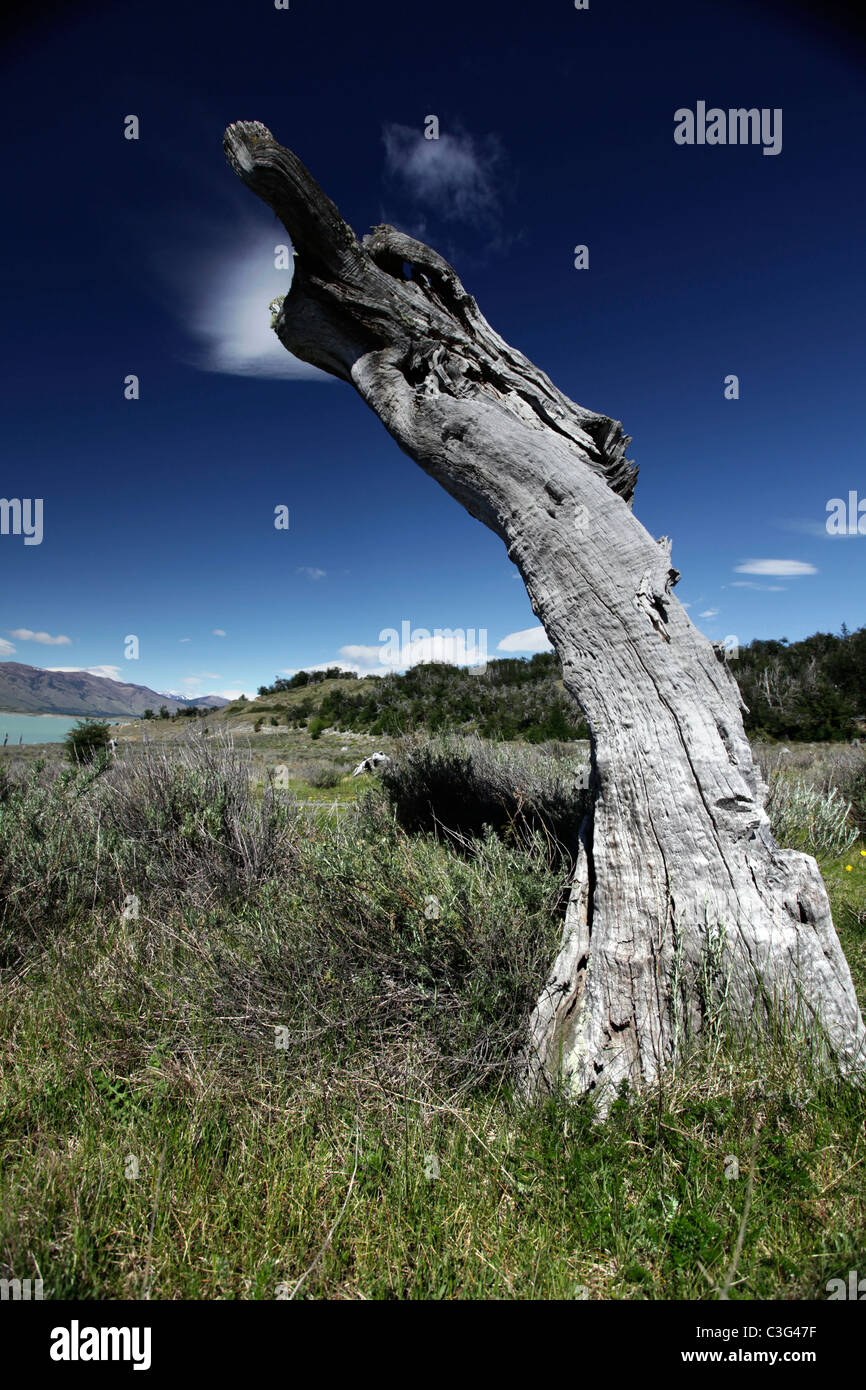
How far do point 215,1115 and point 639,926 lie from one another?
176cm

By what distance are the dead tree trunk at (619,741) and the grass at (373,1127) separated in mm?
231

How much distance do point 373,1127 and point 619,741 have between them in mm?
1824

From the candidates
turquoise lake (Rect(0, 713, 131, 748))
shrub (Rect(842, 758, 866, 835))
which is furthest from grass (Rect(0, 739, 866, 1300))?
shrub (Rect(842, 758, 866, 835))

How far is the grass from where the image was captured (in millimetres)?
1459

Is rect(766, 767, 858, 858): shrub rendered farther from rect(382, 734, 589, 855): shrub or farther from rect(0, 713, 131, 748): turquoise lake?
rect(0, 713, 131, 748): turquoise lake

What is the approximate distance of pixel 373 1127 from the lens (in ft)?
6.30

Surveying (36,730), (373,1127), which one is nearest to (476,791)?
(373,1127)

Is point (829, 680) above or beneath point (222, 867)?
above

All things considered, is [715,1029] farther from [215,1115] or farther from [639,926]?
[215,1115]

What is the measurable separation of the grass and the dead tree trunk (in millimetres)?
231

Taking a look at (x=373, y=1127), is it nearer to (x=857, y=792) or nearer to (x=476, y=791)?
(x=476, y=791)
